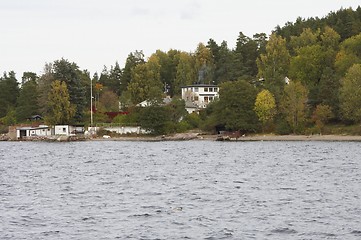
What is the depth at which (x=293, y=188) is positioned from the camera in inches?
1640

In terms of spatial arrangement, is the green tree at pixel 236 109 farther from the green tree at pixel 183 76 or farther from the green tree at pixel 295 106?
the green tree at pixel 183 76

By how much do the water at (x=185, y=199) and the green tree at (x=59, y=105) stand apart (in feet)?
185

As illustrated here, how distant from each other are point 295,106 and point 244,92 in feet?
32.3

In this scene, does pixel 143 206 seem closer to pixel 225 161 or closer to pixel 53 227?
pixel 53 227

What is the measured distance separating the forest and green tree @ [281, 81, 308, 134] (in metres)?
0.17

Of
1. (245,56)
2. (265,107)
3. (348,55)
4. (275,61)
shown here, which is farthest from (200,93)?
(348,55)

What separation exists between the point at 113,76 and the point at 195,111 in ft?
173

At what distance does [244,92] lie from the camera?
109000 millimetres

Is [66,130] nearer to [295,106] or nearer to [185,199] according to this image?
[295,106]

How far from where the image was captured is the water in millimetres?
28859

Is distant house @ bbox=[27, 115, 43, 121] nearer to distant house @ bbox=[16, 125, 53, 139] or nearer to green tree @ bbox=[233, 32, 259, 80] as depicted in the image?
distant house @ bbox=[16, 125, 53, 139]

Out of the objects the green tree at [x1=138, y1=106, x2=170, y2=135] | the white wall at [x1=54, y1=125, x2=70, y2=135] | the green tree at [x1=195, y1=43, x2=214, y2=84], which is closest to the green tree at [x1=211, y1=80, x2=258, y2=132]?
the green tree at [x1=138, y1=106, x2=170, y2=135]

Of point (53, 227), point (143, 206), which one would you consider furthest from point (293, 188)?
point (53, 227)

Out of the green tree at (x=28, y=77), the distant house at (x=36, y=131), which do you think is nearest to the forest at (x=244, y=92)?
the green tree at (x=28, y=77)
